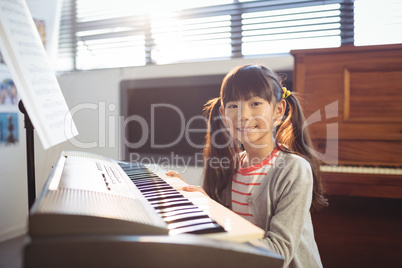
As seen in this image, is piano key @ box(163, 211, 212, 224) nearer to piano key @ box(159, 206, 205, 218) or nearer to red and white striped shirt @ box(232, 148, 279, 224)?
piano key @ box(159, 206, 205, 218)

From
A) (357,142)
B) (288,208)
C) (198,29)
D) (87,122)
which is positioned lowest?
(288,208)

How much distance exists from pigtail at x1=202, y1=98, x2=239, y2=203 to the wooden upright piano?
551 millimetres

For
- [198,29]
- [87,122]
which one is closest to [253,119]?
[198,29]

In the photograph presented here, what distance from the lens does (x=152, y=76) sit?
8.45 feet

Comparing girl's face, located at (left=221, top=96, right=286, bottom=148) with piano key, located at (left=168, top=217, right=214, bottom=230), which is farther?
girl's face, located at (left=221, top=96, right=286, bottom=148)

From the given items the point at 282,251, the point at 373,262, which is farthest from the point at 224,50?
the point at 282,251

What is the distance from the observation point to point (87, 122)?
2.83 m

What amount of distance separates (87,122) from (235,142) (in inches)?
73.0

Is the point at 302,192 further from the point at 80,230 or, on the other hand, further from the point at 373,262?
the point at 373,262

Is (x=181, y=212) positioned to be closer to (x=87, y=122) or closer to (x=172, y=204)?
(x=172, y=204)

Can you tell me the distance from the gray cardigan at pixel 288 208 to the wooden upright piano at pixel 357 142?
64 cm

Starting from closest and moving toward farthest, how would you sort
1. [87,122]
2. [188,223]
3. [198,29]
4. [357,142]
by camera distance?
[188,223], [357,142], [198,29], [87,122]

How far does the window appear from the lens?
2.26 meters

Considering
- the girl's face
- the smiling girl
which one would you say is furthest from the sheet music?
the girl's face
